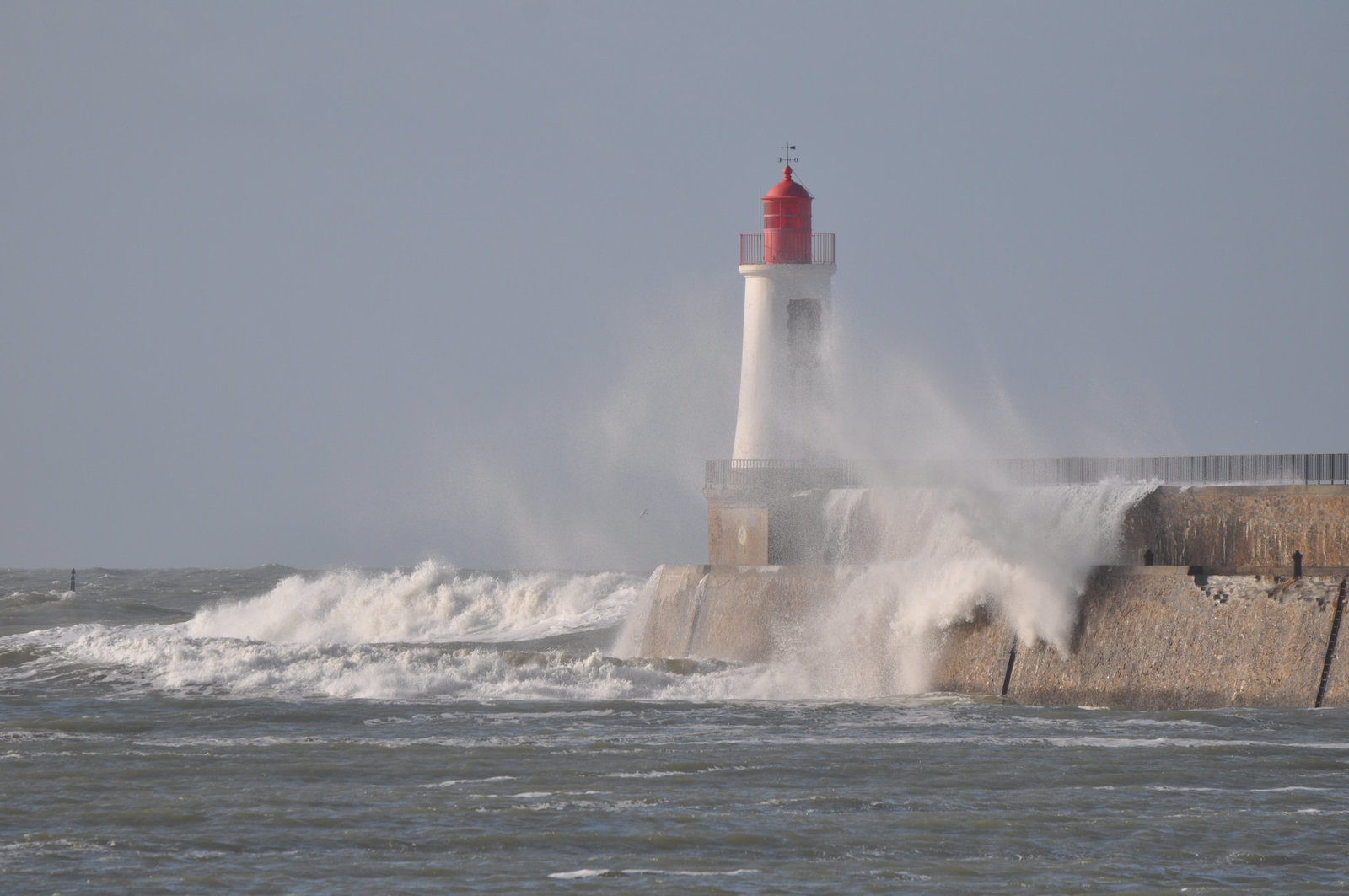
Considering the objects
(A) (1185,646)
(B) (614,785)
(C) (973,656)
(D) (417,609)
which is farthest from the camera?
(D) (417,609)

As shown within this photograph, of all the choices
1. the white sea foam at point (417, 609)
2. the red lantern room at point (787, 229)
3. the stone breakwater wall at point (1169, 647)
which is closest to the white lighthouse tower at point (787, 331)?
the red lantern room at point (787, 229)

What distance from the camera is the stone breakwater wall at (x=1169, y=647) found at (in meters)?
16.2

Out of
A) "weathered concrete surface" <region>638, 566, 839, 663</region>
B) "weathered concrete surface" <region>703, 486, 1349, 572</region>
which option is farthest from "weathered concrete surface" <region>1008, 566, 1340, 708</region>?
"weathered concrete surface" <region>638, 566, 839, 663</region>

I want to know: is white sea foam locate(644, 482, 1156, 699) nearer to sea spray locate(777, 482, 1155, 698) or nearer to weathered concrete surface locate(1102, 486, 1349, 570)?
sea spray locate(777, 482, 1155, 698)

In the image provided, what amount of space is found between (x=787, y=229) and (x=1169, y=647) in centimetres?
936

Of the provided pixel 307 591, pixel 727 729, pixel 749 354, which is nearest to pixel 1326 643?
pixel 727 729

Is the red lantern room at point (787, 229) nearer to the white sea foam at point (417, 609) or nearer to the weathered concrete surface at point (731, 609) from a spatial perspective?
the weathered concrete surface at point (731, 609)

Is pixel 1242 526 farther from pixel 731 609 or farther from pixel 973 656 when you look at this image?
pixel 731 609

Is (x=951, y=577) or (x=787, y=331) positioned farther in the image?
(x=787, y=331)

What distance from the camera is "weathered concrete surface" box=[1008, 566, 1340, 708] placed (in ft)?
53.4

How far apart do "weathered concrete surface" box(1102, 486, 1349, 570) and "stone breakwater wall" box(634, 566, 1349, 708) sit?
0.90 m

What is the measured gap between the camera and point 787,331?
24359 mm

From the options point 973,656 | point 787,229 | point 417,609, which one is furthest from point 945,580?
point 417,609

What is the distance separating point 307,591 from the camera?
3500 cm
